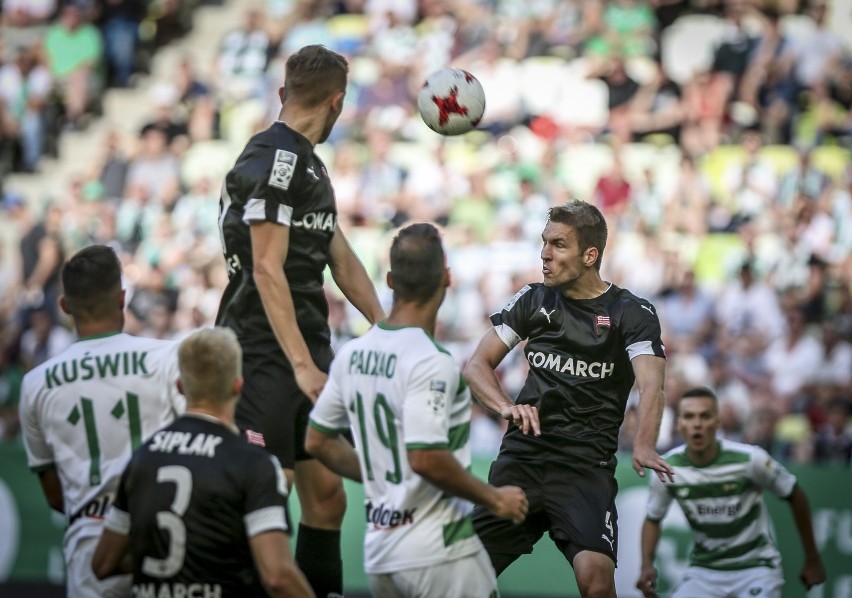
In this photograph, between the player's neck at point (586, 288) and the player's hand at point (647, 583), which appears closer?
the player's neck at point (586, 288)

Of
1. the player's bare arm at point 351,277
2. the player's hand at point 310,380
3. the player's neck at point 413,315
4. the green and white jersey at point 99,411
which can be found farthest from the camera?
the player's bare arm at point 351,277

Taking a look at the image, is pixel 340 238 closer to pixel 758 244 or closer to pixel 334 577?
pixel 334 577

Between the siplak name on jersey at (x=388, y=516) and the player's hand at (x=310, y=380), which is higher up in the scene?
the player's hand at (x=310, y=380)

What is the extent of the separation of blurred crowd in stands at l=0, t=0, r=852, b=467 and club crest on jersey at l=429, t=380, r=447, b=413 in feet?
24.2

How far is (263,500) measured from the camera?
5074 millimetres

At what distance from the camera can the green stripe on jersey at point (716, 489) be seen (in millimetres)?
8867

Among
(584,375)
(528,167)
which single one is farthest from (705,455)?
(528,167)

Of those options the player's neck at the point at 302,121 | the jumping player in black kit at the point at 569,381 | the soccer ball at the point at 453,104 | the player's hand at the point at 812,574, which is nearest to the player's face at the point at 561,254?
the jumping player in black kit at the point at 569,381

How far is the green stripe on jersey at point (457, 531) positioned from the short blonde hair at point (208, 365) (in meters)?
1.09

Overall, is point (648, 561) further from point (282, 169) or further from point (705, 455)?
point (282, 169)

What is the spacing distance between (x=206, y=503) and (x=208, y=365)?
1.73 ft

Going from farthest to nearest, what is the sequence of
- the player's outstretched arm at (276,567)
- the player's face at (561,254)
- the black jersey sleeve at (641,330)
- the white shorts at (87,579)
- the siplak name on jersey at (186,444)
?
the player's face at (561,254) < the black jersey sleeve at (641,330) < the white shorts at (87,579) < the siplak name on jersey at (186,444) < the player's outstretched arm at (276,567)

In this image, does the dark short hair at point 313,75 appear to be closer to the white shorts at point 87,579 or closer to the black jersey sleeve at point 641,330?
the black jersey sleeve at point 641,330

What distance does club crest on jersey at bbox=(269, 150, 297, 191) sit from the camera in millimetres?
6336
